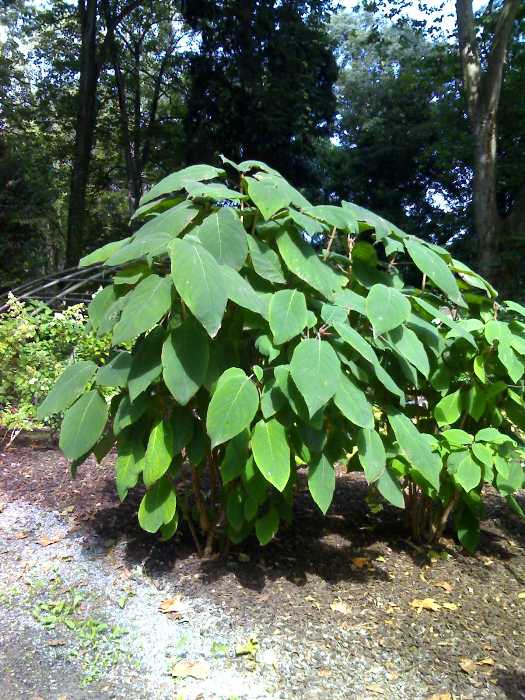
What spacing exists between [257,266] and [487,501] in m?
2.44

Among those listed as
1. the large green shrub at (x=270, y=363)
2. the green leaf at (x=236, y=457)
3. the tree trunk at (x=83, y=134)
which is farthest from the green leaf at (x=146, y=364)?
the tree trunk at (x=83, y=134)

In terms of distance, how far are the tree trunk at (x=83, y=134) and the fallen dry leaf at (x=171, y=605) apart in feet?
49.6

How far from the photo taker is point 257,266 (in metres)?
2.31

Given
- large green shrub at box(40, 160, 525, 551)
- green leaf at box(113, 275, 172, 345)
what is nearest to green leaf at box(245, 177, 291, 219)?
large green shrub at box(40, 160, 525, 551)

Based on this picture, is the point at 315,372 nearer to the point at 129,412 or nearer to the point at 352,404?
the point at 352,404

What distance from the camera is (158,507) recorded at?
7.99 feet

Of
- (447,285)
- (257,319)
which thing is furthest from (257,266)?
(447,285)

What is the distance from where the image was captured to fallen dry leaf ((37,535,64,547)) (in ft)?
10.2

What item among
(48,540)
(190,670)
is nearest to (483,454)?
(190,670)

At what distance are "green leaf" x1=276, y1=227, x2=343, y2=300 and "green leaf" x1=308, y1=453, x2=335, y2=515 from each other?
0.60 m

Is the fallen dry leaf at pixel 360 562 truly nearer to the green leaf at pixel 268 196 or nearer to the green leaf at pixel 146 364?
the green leaf at pixel 146 364

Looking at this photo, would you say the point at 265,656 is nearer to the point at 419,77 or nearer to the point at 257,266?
the point at 257,266

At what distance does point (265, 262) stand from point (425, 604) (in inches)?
60.2

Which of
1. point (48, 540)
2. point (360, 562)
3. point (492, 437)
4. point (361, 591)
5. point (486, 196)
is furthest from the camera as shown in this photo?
point (486, 196)
